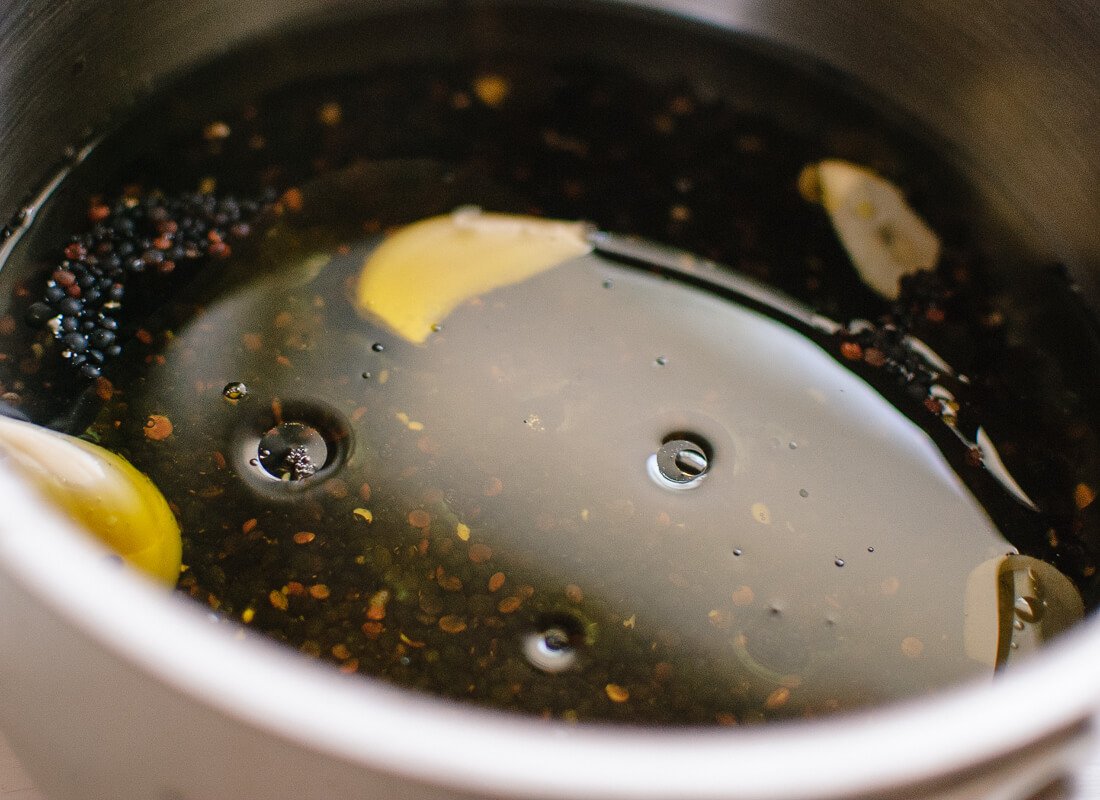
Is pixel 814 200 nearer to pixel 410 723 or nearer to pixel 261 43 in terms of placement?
pixel 261 43

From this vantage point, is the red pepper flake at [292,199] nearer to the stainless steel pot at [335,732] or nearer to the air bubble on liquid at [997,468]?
the stainless steel pot at [335,732]

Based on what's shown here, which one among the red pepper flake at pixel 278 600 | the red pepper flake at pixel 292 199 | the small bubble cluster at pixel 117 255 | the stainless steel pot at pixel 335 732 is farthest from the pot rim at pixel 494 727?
the red pepper flake at pixel 292 199

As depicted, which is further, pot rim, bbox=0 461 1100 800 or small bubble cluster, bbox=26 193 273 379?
small bubble cluster, bbox=26 193 273 379

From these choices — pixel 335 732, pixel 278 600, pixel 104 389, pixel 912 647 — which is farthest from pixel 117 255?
pixel 912 647

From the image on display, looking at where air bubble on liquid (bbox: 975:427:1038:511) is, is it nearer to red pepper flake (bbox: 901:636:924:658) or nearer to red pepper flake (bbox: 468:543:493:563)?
red pepper flake (bbox: 901:636:924:658)

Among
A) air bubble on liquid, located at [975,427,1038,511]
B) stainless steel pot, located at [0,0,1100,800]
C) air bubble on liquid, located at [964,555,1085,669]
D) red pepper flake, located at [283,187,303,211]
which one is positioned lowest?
stainless steel pot, located at [0,0,1100,800]

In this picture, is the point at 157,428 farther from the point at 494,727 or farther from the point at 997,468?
the point at 997,468

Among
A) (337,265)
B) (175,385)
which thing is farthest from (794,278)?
(175,385)

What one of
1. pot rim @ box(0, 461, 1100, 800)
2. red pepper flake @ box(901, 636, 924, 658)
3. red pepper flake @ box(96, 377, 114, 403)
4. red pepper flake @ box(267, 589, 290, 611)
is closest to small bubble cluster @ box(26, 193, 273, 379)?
red pepper flake @ box(96, 377, 114, 403)
